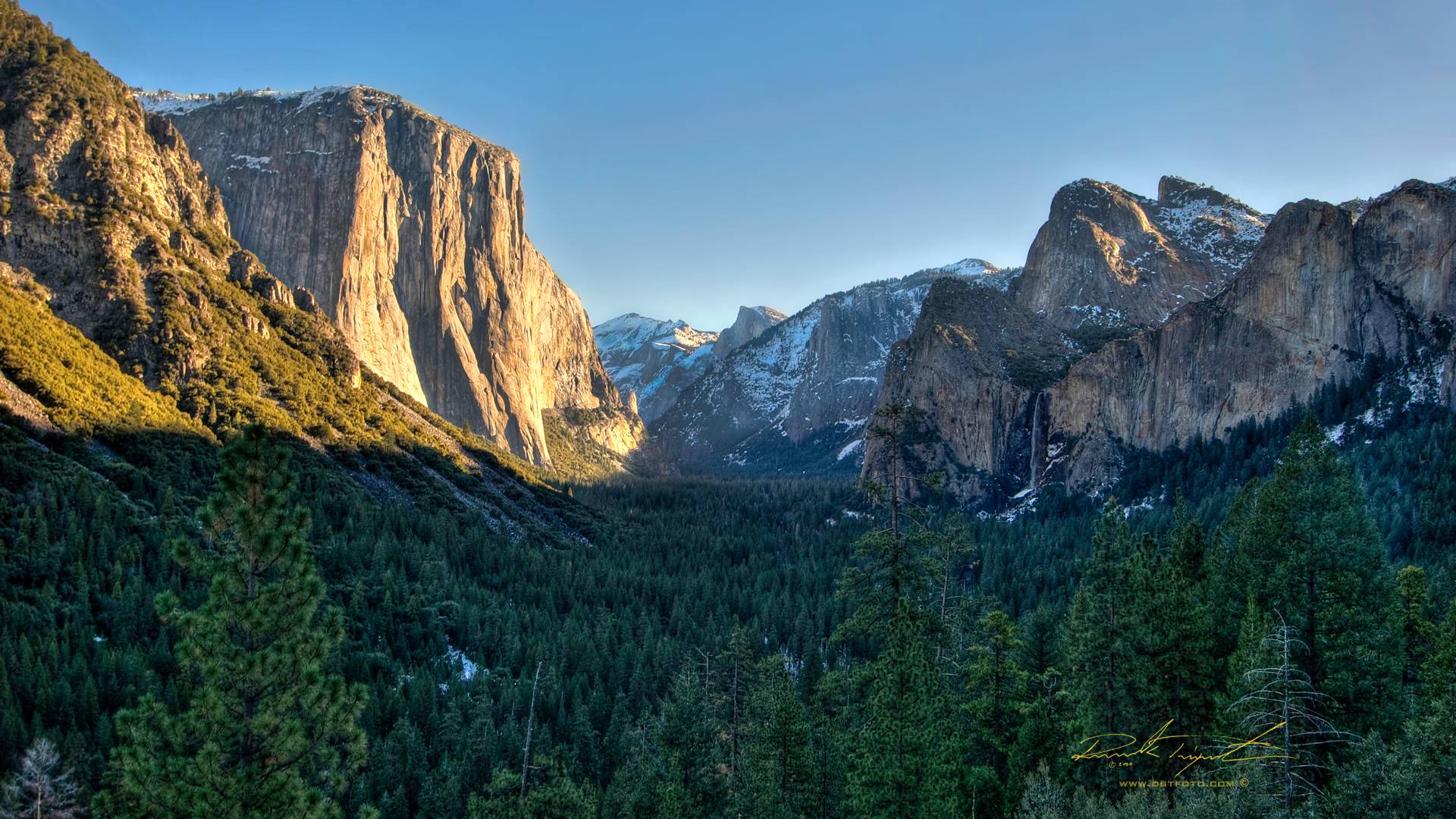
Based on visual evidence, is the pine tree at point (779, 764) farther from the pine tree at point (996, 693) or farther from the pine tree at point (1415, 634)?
the pine tree at point (1415, 634)

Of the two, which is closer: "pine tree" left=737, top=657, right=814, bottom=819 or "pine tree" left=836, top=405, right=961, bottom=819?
"pine tree" left=836, top=405, right=961, bottom=819

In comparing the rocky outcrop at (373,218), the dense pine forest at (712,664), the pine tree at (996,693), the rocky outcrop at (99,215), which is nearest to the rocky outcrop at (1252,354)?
the dense pine forest at (712,664)

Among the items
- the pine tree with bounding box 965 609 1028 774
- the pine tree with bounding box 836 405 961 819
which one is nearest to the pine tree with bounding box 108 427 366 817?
the pine tree with bounding box 836 405 961 819

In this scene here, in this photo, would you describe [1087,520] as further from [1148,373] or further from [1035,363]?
[1035,363]

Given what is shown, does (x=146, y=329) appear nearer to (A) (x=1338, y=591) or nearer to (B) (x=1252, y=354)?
(A) (x=1338, y=591)

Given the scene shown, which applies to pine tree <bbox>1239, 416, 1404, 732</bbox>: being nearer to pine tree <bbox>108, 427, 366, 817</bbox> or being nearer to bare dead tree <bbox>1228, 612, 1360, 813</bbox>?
bare dead tree <bbox>1228, 612, 1360, 813</bbox>
